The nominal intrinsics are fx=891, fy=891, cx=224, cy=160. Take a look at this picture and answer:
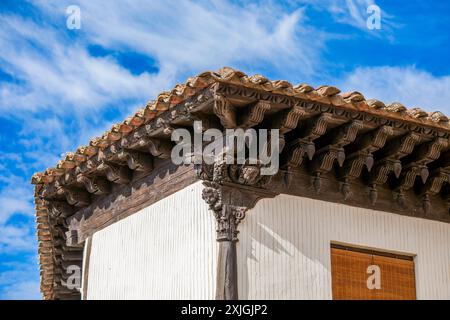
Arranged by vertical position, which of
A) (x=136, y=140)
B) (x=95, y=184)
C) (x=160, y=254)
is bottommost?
(x=160, y=254)

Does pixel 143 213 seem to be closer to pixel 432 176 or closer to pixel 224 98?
pixel 224 98

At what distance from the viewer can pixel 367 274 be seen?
347 inches

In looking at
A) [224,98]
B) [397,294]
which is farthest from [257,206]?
[397,294]

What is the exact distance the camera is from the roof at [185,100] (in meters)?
7.74

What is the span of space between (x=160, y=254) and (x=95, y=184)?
177 centimetres

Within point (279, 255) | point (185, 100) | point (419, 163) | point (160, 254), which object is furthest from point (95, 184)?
point (419, 163)

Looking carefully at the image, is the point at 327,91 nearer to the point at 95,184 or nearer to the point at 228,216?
the point at 228,216

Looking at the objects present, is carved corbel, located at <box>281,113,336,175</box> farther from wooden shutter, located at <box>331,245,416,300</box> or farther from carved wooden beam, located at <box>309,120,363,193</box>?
wooden shutter, located at <box>331,245,416,300</box>

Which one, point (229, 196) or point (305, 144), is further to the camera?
point (305, 144)

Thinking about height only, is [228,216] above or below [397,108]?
below

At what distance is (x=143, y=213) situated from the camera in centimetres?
936

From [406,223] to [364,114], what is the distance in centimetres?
157

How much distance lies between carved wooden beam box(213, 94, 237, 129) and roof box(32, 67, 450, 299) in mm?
152

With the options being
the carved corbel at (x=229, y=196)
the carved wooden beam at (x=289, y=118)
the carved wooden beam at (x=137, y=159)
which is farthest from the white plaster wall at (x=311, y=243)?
the carved wooden beam at (x=137, y=159)
